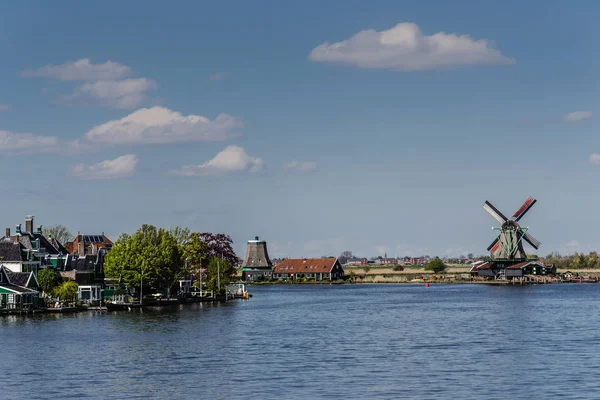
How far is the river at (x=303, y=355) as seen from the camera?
171ft

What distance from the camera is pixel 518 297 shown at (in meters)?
151

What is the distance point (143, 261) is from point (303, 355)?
65.7 metres

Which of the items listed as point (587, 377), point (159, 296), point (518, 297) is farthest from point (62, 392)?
point (518, 297)

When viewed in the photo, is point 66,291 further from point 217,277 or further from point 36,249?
point 217,277

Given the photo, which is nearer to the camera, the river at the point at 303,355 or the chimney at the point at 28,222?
the river at the point at 303,355

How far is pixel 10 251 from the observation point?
11625cm

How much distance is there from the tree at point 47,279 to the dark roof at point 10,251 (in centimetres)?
365

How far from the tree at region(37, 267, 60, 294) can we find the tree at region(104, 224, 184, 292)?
10489 mm

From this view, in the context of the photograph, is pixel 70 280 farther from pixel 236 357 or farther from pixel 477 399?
pixel 477 399

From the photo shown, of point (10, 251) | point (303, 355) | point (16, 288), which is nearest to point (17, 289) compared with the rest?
point (16, 288)

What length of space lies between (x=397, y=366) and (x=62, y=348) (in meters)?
26.4

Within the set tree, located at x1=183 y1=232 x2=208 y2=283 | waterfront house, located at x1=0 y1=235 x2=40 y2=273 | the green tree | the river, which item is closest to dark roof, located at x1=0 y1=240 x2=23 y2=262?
waterfront house, located at x1=0 y1=235 x2=40 y2=273

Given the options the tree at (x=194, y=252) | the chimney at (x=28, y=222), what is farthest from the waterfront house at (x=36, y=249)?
the tree at (x=194, y=252)

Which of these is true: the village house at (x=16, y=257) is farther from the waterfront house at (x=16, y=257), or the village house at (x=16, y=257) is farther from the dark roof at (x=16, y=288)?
the dark roof at (x=16, y=288)
